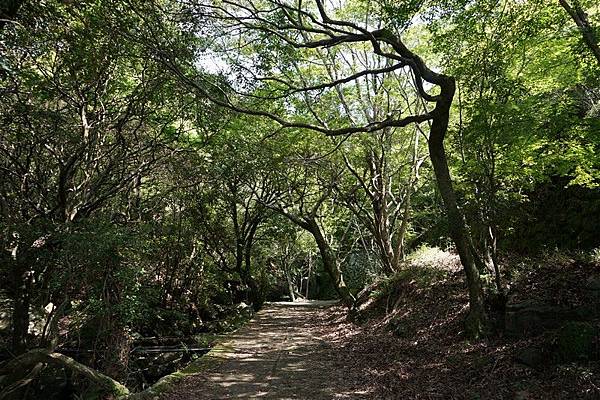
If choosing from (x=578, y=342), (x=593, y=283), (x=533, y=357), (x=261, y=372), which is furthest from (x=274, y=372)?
(x=593, y=283)

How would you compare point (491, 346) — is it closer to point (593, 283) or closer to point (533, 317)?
point (533, 317)

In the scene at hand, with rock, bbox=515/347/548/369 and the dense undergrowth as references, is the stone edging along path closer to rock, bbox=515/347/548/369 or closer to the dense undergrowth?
the dense undergrowth

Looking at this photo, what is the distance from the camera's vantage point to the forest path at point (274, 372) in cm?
661

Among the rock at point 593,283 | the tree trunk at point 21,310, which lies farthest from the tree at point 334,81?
the tree trunk at point 21,310

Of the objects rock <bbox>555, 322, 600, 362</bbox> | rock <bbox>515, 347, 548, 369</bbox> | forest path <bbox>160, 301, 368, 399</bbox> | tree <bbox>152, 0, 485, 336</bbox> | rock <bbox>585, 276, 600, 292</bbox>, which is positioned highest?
tree <bbox>152, 0, 485, 336</bbox>

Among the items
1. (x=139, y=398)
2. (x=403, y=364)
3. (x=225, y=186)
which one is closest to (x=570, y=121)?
(x=403, y=364)

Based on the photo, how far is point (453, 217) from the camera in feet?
25.1

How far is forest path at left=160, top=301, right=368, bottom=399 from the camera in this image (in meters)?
6.61

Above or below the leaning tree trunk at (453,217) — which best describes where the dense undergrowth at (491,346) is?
below

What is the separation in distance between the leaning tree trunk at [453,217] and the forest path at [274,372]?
245cm

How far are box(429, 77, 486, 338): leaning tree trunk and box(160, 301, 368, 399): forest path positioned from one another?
2446 millimetres

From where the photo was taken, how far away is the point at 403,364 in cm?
756

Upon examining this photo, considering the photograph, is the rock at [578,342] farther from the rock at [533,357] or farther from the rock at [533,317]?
the rock at [533,317]

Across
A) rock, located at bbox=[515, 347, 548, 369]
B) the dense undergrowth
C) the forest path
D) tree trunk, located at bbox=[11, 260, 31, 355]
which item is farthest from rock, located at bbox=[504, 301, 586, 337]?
tree trunk, located at bbox=[11, 260, 31, 355]
